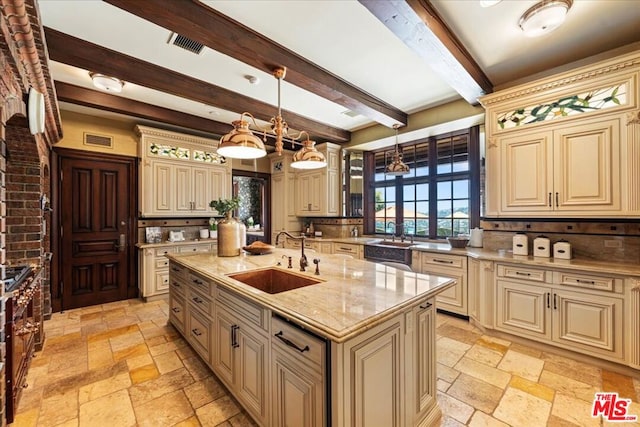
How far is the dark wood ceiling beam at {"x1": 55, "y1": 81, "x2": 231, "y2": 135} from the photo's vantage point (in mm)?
3070

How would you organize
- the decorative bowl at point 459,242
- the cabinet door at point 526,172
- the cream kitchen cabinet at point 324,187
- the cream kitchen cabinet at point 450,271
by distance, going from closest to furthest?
the cabinet door at point 526,172 → the cream kitchen cabinet at point 450,271 → the decorative bowl at point 459,242 → the cream kitchen cabinet at point 324,187

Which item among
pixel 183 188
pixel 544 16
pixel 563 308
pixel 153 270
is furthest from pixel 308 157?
pixel 153 270

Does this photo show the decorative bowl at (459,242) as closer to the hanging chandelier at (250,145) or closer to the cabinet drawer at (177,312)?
the hanging chandelier at (250,145)

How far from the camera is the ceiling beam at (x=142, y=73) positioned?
2188mm

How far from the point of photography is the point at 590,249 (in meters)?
2.69

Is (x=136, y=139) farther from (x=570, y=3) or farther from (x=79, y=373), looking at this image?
(x=570, y=3)

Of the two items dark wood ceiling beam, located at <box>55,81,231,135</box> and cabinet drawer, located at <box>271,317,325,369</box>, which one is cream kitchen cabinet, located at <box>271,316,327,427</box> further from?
dark wood ceiling beam, located at <box>55,81,231,135</box>

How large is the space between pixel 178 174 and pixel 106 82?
1.74 m

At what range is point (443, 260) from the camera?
3400 millimetres

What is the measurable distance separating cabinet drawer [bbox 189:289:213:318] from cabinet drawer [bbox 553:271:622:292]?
10.2 ft

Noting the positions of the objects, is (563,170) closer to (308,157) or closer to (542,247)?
(542,247)

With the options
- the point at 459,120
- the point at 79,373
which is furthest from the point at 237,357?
the point at 459,120
